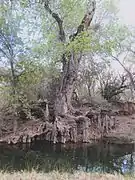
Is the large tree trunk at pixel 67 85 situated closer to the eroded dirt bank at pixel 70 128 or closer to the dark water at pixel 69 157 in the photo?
the eroded dirt bank at pixel 70 128

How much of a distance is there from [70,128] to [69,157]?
5.49 metres

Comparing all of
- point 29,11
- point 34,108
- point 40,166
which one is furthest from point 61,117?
point 40,166

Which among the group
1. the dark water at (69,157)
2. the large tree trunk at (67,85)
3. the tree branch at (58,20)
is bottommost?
the dark water at (69,157)

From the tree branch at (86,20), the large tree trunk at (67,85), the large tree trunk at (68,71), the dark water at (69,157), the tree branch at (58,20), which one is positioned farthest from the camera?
the large tree trunk at (67,85)

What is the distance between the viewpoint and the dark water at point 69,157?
57.1 feet

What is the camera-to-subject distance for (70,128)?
2598cm

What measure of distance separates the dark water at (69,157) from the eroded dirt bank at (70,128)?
0.94 metres

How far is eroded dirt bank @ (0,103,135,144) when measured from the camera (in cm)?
2542

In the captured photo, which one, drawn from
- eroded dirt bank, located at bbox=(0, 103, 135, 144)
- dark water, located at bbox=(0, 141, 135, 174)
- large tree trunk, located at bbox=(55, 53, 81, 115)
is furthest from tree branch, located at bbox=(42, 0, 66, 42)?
dark water, located at bbox=(0, 141, 135, 174)

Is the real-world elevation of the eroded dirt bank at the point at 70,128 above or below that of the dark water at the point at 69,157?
above

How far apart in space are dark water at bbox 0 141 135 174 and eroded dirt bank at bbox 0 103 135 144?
37.1 inches

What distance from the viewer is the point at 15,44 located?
2477 cm

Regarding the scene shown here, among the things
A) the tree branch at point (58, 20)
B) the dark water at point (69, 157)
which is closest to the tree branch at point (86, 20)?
the tree branch at point (58, 20)

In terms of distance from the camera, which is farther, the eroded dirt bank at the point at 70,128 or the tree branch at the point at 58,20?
the eroded dirt bank at the point at 70,128
